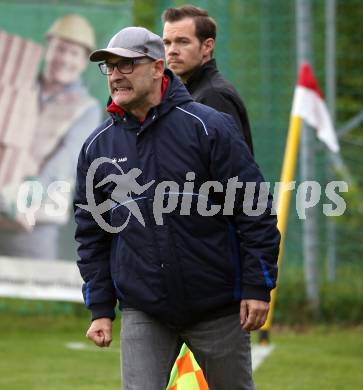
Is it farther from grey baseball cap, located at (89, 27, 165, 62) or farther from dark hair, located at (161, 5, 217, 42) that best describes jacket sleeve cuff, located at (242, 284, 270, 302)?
dark hair, located at (161, 5, 217, 42)

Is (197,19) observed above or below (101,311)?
above

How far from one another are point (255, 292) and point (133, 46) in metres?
1.09

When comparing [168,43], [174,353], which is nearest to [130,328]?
[174,353]

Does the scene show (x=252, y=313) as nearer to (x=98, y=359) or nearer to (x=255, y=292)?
(x=255, y=292)

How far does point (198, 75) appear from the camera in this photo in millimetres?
6066

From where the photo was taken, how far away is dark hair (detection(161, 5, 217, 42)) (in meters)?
6.23

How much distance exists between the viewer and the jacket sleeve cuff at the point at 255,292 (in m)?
4.60

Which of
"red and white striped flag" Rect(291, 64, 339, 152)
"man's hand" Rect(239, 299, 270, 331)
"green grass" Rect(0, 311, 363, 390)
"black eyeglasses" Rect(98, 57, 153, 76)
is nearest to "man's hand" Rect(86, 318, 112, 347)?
"man's hand" Rect(239, 299, 270, 331)

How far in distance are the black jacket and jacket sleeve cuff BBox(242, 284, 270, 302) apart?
1425 mm

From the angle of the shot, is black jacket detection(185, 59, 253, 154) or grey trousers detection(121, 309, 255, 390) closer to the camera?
grey trousers detection(121, 309, 255, 390)

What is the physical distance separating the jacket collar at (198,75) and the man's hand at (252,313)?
5.64 feet

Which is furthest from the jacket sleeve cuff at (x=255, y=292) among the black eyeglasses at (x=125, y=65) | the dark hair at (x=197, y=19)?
the dark hair at (x=197, y=19)

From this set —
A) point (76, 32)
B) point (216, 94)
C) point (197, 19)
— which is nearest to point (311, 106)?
point (76, 32)

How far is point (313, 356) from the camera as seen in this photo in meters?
9.01
